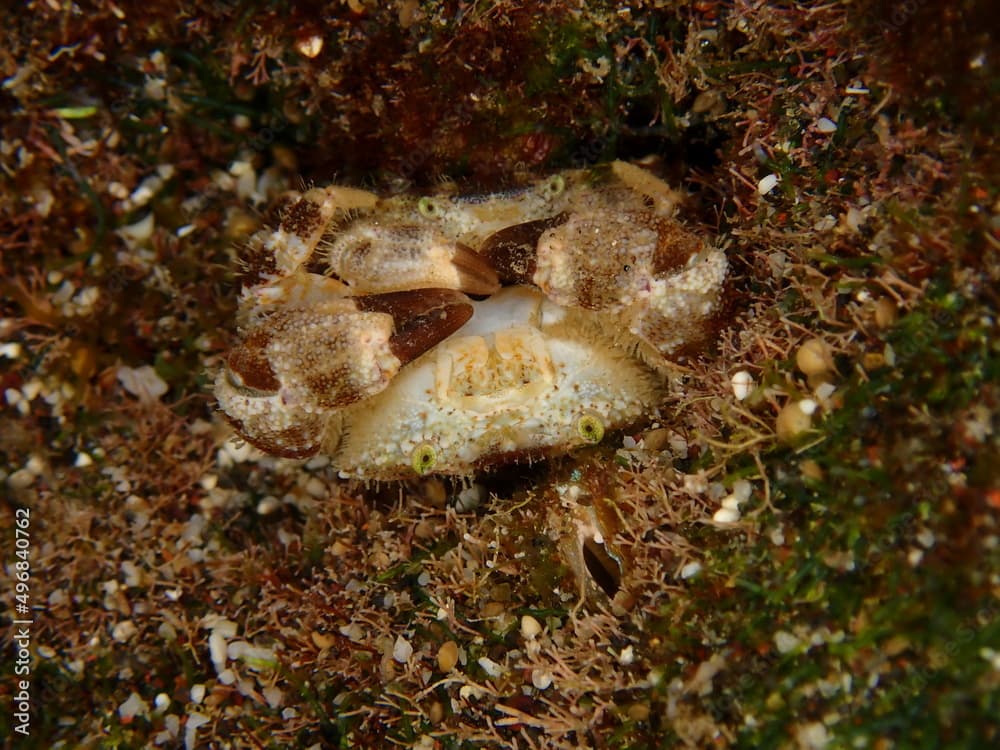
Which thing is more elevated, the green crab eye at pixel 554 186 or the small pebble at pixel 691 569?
the green crab eye at pixel 554 186

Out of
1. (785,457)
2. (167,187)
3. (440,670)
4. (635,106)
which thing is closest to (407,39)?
(635,106)

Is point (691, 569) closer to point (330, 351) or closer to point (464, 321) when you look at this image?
point (464, 321)

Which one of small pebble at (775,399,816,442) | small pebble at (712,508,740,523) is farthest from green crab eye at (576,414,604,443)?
small pebble at (775,399,816,442)
